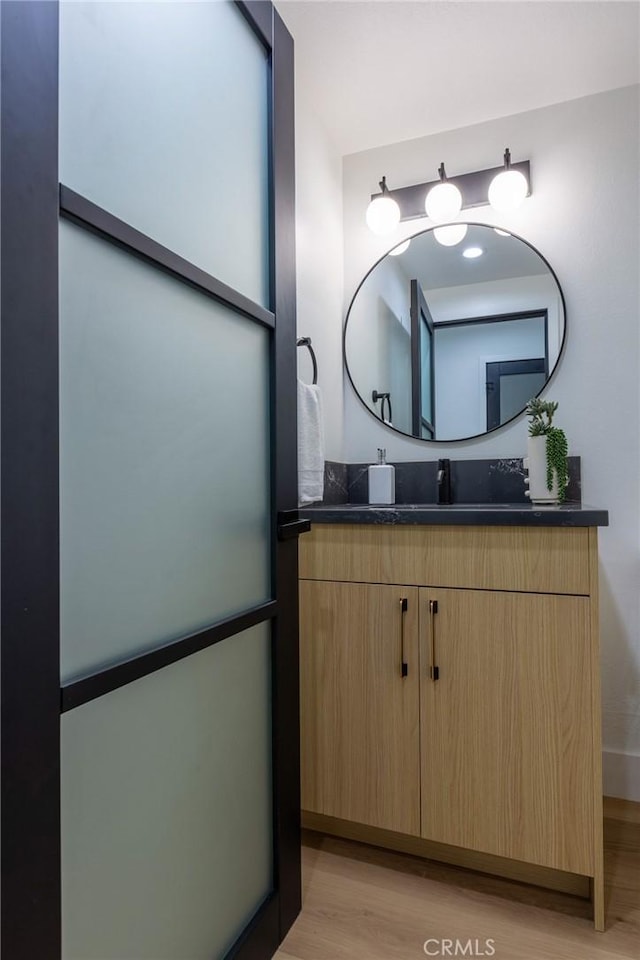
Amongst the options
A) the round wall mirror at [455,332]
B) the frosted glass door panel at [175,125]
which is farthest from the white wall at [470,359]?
the frosted glass door panel at [175,125]

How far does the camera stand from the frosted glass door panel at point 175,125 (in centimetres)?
74

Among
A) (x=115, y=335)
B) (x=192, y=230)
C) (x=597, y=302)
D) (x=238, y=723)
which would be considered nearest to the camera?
(x=115, y=335)

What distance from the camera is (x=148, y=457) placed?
857 mm

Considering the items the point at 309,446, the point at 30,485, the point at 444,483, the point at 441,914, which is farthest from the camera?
the point at 444,483

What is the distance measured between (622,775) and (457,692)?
914mm

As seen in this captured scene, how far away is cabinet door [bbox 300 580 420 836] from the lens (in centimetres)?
148

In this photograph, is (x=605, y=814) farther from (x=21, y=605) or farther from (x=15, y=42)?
(x=15, y=42)

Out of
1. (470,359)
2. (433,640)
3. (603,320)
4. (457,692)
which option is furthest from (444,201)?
(457,692)

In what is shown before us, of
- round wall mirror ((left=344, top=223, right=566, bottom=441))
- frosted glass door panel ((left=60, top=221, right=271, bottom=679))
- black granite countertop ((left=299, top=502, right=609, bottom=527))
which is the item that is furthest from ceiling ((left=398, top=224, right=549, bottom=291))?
frosted glass door panel ((left=60, top=221, right=271, bottom=679))

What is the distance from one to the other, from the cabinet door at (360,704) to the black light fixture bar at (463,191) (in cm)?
154

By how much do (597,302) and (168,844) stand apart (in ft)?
6.71

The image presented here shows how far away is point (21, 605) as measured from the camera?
62 centimetres

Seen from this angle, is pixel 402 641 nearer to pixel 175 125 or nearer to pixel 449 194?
pixel 175 125

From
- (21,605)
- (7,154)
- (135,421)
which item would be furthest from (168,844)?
(7,154)
